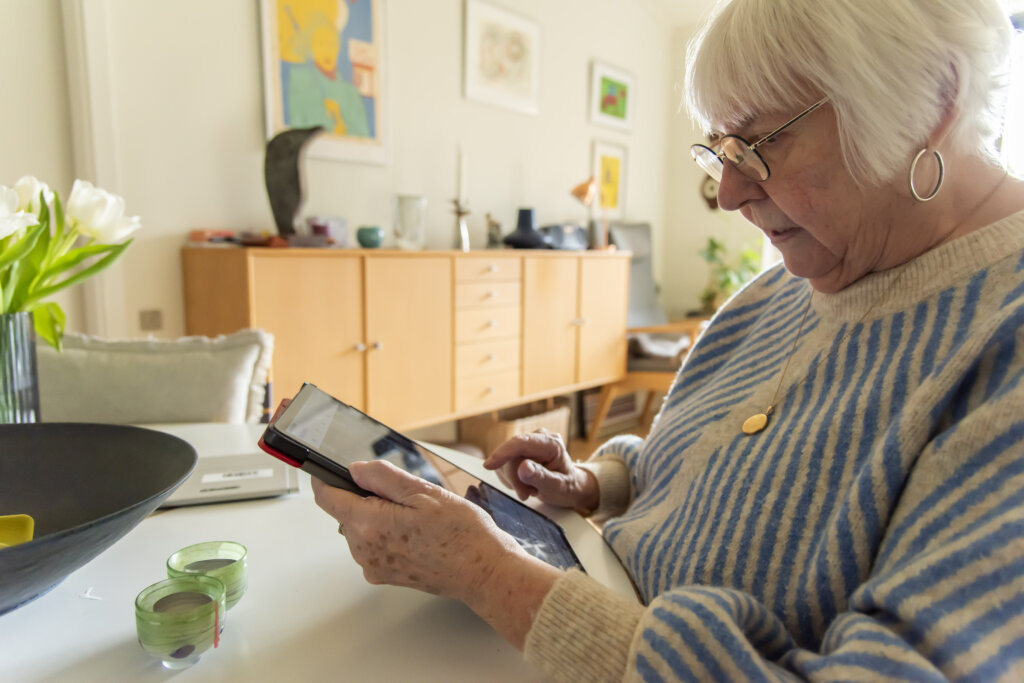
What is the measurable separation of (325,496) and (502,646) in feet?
0.73

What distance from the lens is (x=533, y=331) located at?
10.6 ft

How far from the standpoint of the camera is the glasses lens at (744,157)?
0.77m

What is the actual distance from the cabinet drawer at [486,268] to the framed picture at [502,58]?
0.89 meters

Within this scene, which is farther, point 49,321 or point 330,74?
point 330,74

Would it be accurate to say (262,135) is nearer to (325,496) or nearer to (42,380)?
(42,380)

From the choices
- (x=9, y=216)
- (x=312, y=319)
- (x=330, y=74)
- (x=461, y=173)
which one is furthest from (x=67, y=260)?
(x=461, y=173)

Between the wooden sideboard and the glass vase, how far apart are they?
118 centimetres

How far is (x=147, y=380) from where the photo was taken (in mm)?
1396

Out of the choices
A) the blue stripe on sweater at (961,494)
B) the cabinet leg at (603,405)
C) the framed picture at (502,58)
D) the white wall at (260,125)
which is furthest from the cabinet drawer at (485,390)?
the blue stripe on sweater at (961,494)

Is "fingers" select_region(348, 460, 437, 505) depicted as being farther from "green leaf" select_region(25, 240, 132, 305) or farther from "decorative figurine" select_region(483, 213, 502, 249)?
"decorative figurine" select_region(483, 213, 502, 249)

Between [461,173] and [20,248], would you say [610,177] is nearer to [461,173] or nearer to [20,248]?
[461,173]

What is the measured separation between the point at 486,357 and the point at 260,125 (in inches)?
51.4

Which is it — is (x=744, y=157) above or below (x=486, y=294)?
above

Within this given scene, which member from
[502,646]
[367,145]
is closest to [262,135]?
[367,145]
